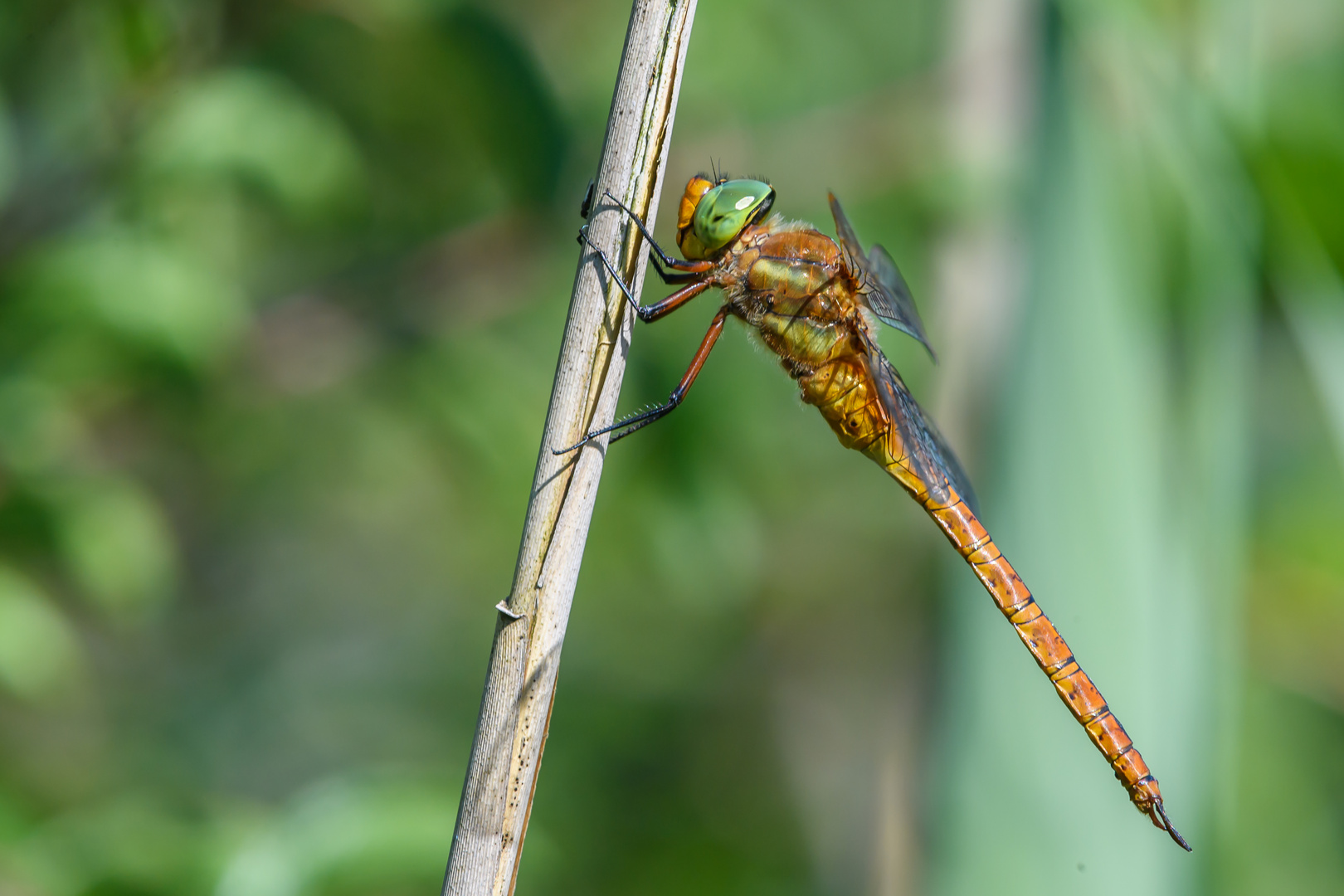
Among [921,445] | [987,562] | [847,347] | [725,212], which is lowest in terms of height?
[987,562]

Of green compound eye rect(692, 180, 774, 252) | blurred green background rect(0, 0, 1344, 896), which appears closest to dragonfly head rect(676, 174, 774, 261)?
green compound eye rect(692, 180, 774, 252)

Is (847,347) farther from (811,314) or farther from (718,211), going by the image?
(718,211)

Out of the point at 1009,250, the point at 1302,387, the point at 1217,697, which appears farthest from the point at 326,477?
the point at 1302,387

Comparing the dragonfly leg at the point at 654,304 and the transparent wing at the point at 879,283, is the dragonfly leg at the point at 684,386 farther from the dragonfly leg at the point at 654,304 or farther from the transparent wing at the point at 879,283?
the transparent wing at the point at 879,283

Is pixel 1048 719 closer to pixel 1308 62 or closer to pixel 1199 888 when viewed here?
pixel 1199 888

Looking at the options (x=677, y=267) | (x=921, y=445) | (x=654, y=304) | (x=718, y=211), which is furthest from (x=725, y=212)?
(x=921, y=445)

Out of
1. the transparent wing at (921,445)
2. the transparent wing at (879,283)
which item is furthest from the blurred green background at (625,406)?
the transparent wing at (879,283)
